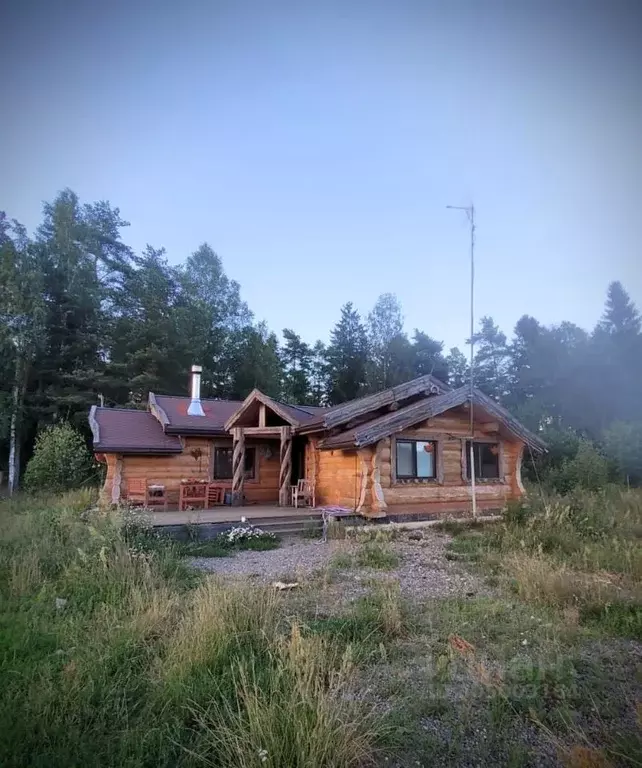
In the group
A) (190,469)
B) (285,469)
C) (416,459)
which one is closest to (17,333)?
(190,469)

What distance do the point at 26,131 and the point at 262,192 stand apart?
10.6 meters

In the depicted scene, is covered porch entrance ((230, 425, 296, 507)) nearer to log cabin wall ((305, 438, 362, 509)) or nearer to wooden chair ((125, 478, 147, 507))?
log cabin wall ((305, 438, 362, 509))

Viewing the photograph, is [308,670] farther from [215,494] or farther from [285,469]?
[215,494]

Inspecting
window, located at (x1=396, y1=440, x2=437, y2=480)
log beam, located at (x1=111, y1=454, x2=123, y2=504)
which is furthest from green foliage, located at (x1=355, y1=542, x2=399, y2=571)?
log beam, located at (x1=111, y1=454, x2=123, y2=504)

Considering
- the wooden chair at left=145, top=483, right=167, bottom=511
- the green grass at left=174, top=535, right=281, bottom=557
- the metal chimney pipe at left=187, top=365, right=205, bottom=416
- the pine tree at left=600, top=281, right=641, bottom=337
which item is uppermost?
the pine tree at left=600, top=281, right=641, bottom=337

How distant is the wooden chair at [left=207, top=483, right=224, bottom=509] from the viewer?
17.1 metres

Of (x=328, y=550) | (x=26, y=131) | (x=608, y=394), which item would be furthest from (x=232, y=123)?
(x=608, y=394)

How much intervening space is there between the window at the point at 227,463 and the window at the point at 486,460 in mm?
7995

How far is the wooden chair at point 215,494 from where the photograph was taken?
56.0 ft

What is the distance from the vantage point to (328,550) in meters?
10.2

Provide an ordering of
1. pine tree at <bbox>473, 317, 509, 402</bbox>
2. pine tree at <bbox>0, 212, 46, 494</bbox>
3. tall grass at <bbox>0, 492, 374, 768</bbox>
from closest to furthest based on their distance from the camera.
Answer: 1. tall grass at <bbox>0, 492, 374, 768</bbox>
2. pine tree at <bbox>0, 212, 46, 494</bbox>
3. pine tree at <bbox>473, 317, 509, 402</bbox>

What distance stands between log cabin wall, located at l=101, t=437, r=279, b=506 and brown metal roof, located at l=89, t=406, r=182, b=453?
41 centimetres

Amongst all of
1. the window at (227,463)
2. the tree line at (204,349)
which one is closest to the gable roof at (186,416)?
the window at (227,463)

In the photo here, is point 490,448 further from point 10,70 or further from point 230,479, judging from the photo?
point 10,70
